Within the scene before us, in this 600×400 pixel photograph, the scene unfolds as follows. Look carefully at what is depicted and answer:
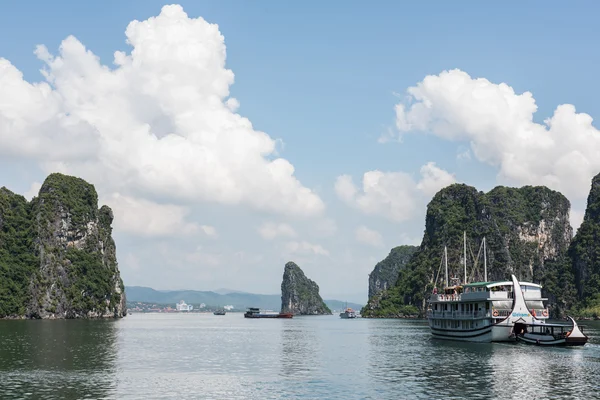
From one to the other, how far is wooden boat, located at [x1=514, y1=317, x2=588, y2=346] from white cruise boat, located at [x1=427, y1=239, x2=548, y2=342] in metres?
0.97

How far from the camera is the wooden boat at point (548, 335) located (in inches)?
3322

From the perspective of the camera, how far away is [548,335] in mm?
86812

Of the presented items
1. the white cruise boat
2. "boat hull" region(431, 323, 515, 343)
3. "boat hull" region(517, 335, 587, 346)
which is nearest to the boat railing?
the white cruise boat

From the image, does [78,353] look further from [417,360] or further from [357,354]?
[417,360]

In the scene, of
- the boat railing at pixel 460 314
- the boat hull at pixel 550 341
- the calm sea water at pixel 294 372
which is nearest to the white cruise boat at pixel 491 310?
the boat railing at pixel 460 314

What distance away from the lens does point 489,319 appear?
302ft

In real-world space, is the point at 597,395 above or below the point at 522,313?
below

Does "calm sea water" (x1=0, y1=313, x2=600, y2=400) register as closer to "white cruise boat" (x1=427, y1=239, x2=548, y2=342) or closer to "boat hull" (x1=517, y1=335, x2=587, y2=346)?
"boat hull" (x1=517, y1=335, x2=587, y2=346)

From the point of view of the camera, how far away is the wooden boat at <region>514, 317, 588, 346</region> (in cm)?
8438

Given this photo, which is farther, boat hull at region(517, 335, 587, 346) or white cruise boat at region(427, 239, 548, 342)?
white cruise boat at region(427, 239, 548, 342)

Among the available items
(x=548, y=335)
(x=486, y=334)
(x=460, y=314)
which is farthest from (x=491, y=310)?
(x=460, y=314)

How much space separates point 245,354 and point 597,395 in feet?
151

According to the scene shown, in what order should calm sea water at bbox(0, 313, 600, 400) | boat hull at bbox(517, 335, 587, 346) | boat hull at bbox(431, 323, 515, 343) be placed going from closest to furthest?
calm sea water at bbox(0, 313, 600, 400) → boat hull at bbox(517, 335, 587, 346) → boat hull at bbox(431, 323, 515, 343)

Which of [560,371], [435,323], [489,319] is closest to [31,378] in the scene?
[560,371]
